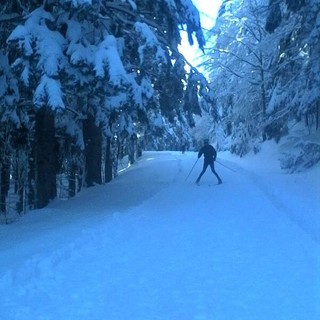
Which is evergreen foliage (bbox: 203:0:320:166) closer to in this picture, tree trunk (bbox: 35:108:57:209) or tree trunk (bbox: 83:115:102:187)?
tree trunk (bbox: 83:115:102:187)

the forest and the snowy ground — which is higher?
the forest

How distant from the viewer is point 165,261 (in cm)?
673

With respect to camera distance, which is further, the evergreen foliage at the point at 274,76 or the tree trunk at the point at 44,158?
the evergreen foliage at the point at 274,76

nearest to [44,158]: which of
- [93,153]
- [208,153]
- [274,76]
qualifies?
[93,153]

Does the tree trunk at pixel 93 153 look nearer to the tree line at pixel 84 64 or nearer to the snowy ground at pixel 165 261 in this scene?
the tree line at pixel 84 64

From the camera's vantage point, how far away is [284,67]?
770 inches

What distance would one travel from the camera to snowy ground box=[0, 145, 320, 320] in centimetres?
492

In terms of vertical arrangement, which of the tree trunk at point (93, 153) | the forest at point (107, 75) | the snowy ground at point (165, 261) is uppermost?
the forest at point (107, 75)

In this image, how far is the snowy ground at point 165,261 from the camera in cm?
492

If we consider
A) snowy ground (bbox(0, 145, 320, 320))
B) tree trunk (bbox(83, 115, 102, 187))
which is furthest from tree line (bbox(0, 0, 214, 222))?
snowy ground (bbox(0, 145, 320, 320))

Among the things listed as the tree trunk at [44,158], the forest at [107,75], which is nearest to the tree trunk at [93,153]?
the forest at [107,75]

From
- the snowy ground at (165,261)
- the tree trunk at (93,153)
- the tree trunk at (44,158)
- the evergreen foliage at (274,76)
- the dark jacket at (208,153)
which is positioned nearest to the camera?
the snowy ground at (165,261)

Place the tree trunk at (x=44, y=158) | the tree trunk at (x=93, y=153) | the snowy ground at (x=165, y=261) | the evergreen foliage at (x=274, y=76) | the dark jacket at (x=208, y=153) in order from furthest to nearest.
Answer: the dark jacket at (x=208, y=153) → the tree trunk at (x=93, y=153) → the evergreen foliage at (x=274, y=76) → the tree trunk at (x=44, y=158) → the snowy ground at (x=165, y=261)

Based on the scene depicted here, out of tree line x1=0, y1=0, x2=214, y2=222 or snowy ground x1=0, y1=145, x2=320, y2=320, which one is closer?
snowy ground x1=0, y1=145, x2=320, y2=320
